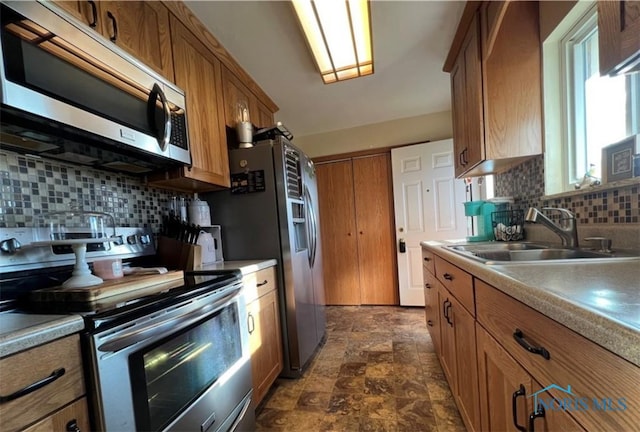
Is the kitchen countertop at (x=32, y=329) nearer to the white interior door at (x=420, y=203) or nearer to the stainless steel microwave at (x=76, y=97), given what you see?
the stainless steel microwave at (x=76, y=97)

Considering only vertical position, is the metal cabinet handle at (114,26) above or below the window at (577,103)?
above

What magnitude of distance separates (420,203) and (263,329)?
230 centimetres

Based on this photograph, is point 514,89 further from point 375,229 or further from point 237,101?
point 375,229

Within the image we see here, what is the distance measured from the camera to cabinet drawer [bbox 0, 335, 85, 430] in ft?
1.69

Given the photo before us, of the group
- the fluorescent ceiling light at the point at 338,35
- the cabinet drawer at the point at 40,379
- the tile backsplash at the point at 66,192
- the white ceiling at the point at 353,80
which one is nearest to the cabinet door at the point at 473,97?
the white ceiling at the point at 353,80

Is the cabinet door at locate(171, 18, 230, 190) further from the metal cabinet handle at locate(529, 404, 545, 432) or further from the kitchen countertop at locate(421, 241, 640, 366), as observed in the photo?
the metal cabinet handle at locate(529, 404, 545, 432)

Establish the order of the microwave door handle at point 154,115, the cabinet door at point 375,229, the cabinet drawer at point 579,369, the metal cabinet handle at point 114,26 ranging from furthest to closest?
the cabinet door at point 375,229 < the microwave door handle at point 154,115 < the metal cabinet handle at point 114,26 < the cabinet drawer at point 579,369

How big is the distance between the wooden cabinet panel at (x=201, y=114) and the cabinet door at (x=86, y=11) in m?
0.41

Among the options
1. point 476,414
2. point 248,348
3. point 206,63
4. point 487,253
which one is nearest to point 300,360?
point 248,348

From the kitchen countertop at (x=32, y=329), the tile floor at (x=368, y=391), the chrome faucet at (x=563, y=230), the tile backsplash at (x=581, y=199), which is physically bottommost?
the tile floor at (x=368, y=391)

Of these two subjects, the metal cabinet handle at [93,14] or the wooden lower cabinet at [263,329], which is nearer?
the metal cabinet handle at [93,14]

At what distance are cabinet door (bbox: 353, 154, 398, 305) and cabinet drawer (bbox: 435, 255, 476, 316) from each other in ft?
5.59

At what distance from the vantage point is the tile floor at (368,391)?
1.37 metres

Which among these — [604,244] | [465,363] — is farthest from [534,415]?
[604,244]
